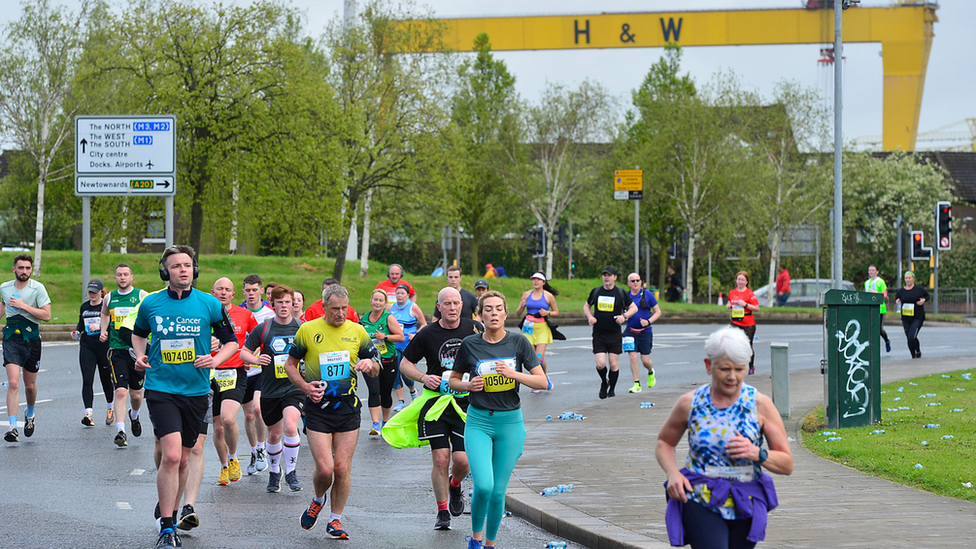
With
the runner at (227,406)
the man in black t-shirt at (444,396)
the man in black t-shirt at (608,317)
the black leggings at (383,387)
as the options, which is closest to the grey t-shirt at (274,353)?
the runner at (227,406)

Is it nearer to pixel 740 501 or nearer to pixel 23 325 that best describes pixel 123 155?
pixel 23 325

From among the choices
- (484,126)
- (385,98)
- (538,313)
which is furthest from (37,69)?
(538,313)

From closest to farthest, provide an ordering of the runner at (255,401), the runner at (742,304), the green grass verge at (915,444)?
the green grass verge at (915,444), the runner at (255,401), the runner at (742,304)

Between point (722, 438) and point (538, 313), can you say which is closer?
point (722, 438)

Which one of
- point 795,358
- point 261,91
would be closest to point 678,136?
point 261,91

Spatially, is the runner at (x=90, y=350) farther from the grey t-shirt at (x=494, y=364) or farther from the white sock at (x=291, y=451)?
the grey t-shirt at (x=494, y=364)

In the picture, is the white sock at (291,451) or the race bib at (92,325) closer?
the white sock at (291,451)

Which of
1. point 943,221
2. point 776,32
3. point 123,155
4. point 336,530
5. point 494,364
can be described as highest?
point 776,32

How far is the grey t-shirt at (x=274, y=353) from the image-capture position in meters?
8.30

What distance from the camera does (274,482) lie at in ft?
27.9

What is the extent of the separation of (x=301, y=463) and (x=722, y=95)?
39.0m

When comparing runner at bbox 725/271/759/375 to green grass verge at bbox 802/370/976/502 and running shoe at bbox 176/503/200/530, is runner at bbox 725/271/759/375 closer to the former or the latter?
green grass verge at bbox 802/370/976/502

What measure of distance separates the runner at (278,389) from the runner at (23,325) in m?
3.88

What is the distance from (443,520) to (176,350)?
2113 mm
